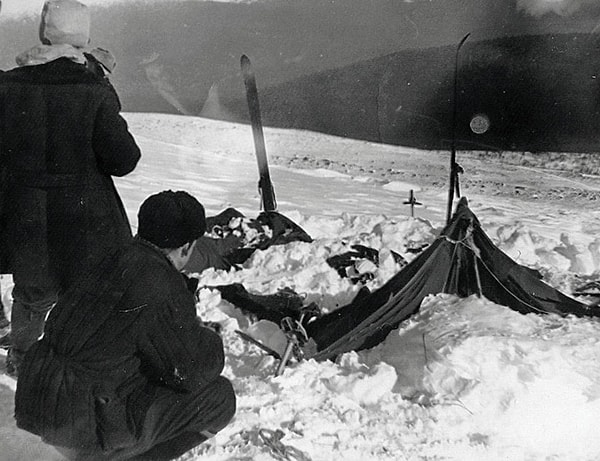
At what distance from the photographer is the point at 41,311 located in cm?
155

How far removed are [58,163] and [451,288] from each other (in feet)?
3.93

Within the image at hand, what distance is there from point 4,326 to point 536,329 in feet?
5.46

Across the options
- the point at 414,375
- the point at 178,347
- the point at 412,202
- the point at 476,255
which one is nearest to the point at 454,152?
the point at 412,202

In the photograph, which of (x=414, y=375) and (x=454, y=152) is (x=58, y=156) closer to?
(x=414, y=375)

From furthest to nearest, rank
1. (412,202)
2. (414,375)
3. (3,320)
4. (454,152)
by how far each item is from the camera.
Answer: (412,202)
(454,152)
(3,320)
(414,375)

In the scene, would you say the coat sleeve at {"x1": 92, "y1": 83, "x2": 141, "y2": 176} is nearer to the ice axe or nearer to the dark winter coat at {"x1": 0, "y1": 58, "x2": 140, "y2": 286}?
the dark winter coat at {"x1": 0, "y1": 58, "x2": 140, "y2": 286}

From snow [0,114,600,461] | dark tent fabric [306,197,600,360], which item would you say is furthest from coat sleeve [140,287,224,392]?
dark tent fabric [306,197,600,360]

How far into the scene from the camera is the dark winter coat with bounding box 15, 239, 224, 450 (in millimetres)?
987

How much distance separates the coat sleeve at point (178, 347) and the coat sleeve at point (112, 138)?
516 mm

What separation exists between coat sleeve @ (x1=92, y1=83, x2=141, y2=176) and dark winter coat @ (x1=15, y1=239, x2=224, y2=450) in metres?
0.46

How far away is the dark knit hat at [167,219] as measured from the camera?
1.04 meters

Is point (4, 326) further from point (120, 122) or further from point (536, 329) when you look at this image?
point (536, 329)

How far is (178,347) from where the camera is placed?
1025mm

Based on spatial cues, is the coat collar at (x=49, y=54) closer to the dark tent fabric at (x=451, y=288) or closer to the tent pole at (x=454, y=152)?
the dark tent fabric at (x=451, y=288)
